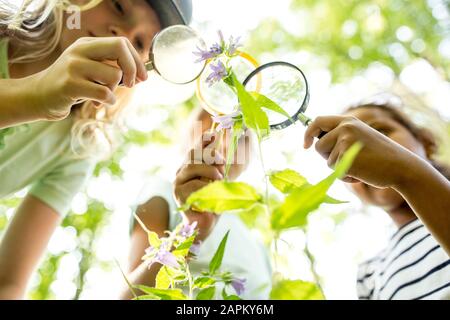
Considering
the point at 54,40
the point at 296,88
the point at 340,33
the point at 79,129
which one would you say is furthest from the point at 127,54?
the point at 340,33

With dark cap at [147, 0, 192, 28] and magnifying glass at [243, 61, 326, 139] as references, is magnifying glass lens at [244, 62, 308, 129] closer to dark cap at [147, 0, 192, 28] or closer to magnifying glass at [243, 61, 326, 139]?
magnifying glass at [243, 61, 326, 139]

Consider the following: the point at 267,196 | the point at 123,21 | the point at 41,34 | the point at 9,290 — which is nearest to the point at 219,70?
the point at 267,196

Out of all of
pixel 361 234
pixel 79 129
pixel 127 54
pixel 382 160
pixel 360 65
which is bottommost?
pixel 382 160

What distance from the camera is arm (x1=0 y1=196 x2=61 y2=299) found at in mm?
1302

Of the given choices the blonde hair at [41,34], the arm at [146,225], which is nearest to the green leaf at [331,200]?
the arm at [146,225]

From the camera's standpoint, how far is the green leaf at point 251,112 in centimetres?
53

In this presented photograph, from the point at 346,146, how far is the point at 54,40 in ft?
3.07

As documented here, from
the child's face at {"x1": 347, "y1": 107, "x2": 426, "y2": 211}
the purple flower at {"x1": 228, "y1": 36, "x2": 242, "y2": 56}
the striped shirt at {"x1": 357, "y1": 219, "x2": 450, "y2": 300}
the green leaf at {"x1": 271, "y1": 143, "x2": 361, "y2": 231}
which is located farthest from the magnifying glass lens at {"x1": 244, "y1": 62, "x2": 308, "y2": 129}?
the child's face at {"x1": 347, "y1": 107, "x2": 426, "y2": 211}

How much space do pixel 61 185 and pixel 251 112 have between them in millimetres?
1109

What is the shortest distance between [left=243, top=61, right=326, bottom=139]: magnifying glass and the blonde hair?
1.93ft

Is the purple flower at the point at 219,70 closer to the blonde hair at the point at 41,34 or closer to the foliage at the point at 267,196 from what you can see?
the foliage at the point at 267,196

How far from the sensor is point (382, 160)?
2.31 ft

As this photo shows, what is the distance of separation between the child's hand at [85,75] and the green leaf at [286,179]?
29cm
